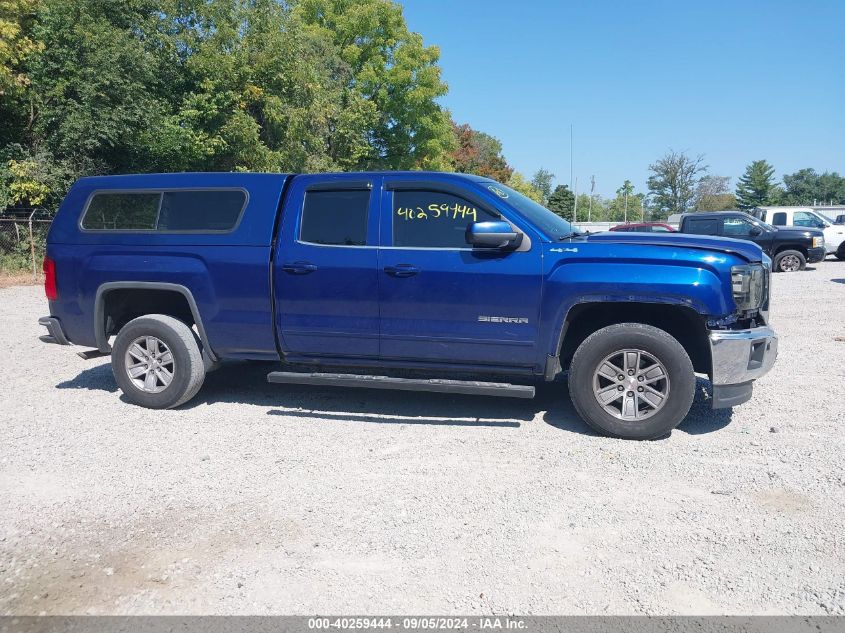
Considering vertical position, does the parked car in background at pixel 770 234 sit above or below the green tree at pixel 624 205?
below

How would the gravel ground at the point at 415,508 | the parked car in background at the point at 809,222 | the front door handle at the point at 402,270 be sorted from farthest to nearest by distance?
1. the parked car in background at the point at 809,222
2. the front door handle at the point at 402,270
3. the gravel ground at the point at 415,508

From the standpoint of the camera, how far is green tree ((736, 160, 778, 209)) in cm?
9656

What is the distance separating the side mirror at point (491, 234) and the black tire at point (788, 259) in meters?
16.9

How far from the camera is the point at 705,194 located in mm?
88750

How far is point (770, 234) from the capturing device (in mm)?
18609

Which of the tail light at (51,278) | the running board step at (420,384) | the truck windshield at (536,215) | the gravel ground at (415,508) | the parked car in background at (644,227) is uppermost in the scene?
the parked car in background at (644,227)

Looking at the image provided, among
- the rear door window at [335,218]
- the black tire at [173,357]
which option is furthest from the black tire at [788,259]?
the black tire at [173,357]

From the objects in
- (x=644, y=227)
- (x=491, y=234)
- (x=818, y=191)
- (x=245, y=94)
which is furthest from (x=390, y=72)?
(x=818, y=191)

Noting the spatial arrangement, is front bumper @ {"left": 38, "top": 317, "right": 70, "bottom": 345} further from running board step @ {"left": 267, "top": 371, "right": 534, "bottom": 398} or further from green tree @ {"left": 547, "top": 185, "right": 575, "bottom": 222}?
green tree @ {"left": 547, "top": 185, "right": 575, "bottom": 222}

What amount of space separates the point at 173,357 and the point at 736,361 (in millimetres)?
4615

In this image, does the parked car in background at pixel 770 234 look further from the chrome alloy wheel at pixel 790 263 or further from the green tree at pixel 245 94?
the green tree at pixel 245 94

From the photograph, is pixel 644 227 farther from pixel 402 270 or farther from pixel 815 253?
pixel 402 270

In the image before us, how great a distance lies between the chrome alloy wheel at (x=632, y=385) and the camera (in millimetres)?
4883

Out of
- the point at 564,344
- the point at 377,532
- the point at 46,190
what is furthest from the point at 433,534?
the point at 46,190
